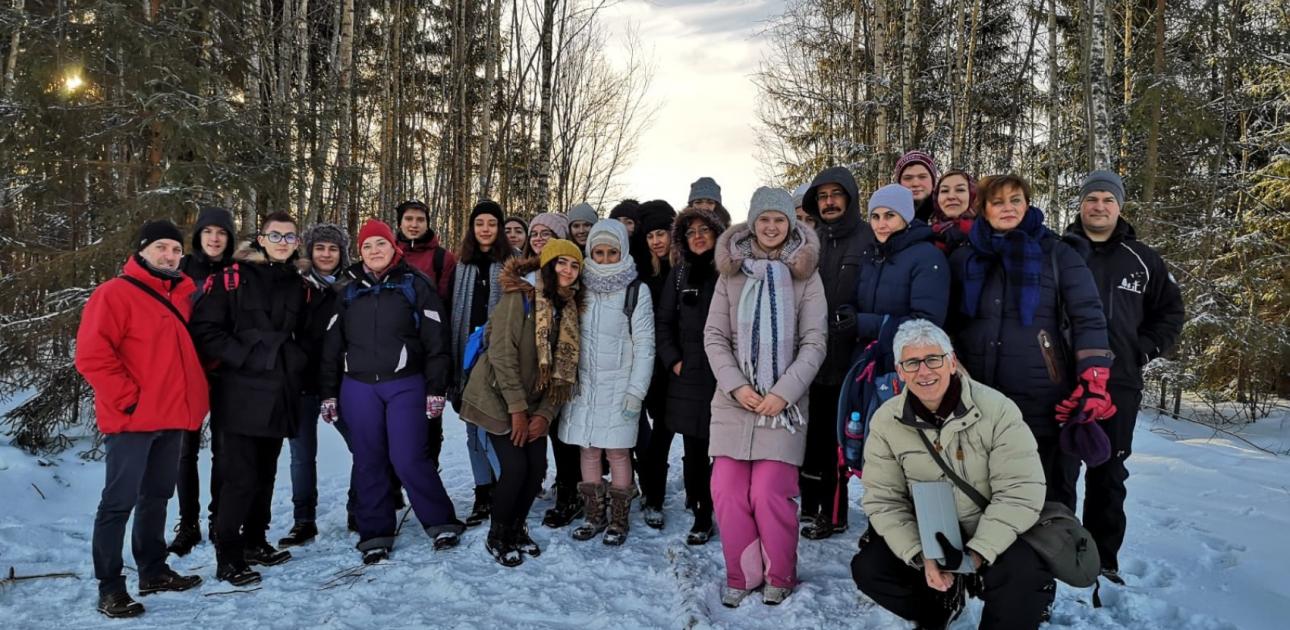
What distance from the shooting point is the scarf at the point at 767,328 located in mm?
3748

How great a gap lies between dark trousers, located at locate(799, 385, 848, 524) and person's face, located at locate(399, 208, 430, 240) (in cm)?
332

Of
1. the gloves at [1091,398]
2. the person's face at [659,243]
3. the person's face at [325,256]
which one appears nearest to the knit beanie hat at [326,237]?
the person's face at [325,256]

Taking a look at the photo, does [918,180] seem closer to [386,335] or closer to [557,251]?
[557,251]

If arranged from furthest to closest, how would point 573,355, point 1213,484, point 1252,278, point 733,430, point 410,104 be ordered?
point 410,104, point 1252,278, point 1213,484, point 573,355, point 733,430

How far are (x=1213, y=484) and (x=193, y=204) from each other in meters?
9.45

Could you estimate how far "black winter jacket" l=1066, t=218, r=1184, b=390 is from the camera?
3.90 m

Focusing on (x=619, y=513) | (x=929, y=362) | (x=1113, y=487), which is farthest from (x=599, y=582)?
(x=1113, y=487)

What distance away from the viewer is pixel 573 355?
14.5 ft

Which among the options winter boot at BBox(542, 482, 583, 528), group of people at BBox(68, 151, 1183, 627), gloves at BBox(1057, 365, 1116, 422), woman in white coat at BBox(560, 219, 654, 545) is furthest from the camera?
winter boot at BBox(542, 482, 583, 528)

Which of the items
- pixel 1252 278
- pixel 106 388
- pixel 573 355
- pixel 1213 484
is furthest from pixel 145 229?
pixel 1252 278

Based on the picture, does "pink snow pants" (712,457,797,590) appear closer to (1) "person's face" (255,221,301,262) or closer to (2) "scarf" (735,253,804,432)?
(2) "scarf" (735,253,804,432)

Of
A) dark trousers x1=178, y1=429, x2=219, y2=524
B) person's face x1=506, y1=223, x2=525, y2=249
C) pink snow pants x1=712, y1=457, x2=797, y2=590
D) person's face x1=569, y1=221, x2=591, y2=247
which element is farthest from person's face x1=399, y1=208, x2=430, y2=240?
pink snow pants x1=712, y1=457, x2=797, y2=590

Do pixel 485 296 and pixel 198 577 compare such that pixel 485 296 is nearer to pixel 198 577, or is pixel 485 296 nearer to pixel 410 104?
pixel 198 577

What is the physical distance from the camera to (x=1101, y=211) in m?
3.95
